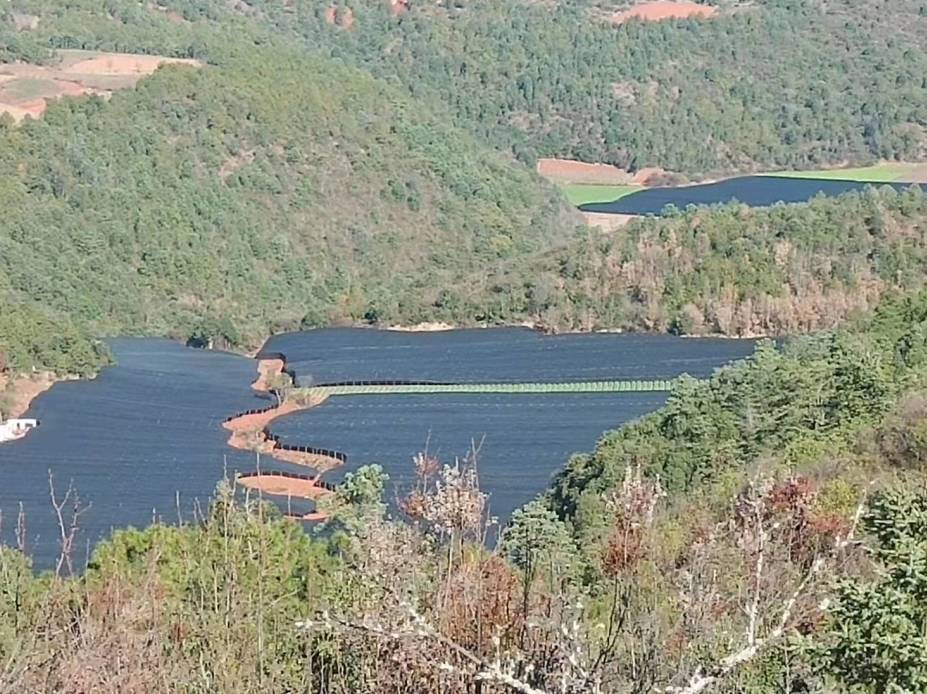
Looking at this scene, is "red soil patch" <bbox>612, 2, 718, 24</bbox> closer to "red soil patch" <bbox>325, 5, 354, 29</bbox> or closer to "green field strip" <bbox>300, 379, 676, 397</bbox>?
"red soil patch" <bbox>325, 5, 354, 29</bbox>

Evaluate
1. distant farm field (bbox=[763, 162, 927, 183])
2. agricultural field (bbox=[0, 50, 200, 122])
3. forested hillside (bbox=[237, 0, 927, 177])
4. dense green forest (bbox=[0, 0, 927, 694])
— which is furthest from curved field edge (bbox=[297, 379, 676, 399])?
forested hillside (bbox=[237, 0, 927, 177])

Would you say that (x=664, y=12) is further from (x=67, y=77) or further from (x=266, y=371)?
(x=266, y=371)

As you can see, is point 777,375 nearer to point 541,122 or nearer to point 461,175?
point 461,175

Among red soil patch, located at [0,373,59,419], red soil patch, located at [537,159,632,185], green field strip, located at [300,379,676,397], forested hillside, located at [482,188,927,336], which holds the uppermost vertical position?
red soil patch, located at [537,159,632,185]

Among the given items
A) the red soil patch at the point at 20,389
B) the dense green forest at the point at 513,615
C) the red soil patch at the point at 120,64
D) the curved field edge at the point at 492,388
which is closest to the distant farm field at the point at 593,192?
the red soil patch at the point at 120,64

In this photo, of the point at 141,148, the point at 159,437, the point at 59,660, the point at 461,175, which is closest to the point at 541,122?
the point at 461,175

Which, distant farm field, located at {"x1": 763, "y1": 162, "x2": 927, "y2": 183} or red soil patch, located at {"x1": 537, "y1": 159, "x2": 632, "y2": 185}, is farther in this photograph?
red soil patch, located at {"x1": 537, "y1": 159, "x2": 632, "y2": 185}

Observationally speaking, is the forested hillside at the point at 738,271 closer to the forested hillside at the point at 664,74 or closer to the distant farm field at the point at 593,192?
the distant farm field at the point at 593,192
